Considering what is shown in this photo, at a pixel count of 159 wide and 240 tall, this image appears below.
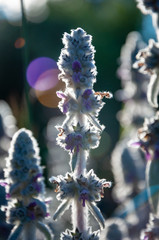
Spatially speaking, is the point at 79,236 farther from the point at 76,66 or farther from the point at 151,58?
the point at 151,58

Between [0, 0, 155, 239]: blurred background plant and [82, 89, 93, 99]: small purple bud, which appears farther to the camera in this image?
[0, 0, 155, 239]: blurred background plant

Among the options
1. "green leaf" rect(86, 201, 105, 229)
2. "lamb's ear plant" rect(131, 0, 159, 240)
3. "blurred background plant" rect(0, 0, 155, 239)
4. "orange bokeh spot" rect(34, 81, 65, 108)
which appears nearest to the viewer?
"green leaf" rect(86, 201, 105, 229)

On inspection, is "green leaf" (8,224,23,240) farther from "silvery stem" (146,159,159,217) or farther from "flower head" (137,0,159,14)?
"flower head" (137,0,159,14)

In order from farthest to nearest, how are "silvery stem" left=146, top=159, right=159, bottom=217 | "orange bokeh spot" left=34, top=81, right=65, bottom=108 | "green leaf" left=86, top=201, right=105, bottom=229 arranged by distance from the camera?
"orange bokeh spot" left=34, top=81, right=65, bottom=108 < "silvery stem" left=146, top=159, right=159, bottom=217 < "green leaf" left=86, top=201, right=105, bottom=229

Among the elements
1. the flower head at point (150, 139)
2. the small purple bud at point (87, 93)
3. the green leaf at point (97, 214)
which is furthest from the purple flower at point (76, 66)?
the flower head at point (150, 139)

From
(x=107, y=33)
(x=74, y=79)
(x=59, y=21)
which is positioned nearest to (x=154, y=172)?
(x=74, y=79)

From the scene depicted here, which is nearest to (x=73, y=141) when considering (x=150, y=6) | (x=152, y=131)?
(x=152, y=131)

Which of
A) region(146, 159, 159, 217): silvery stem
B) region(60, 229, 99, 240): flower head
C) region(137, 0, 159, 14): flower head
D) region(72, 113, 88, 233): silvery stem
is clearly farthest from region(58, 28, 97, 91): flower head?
region(146, 159, 159, 217): silvery stem
